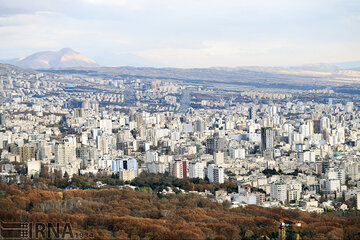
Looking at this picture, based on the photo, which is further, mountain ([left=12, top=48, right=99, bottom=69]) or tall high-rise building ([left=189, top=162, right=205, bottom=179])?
mountain ([left=12, top=48, right=99, bottom=69])

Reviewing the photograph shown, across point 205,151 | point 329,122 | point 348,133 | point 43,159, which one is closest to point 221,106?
point 329,122

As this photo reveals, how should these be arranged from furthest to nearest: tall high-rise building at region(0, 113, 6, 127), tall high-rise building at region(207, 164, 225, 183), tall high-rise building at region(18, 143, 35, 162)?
1. tall high-rise building at region(0, 113, 6, 127)
2. tall high-rise building at region(18, 143, 35, 162)
3. tall high-rise building at region(207, 164, 225, 183)

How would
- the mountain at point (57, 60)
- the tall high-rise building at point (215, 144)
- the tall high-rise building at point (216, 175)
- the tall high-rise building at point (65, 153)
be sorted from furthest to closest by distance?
the mountain at point (57, 60) < the tall high-rise building at point (215, 144) < the tall high-rise building at point (65, 153) < the tall high-rise building at point (216, 175)

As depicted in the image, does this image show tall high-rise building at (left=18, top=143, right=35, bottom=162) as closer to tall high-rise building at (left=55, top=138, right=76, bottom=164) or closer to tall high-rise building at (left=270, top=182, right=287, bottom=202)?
tall high-rise building at (left=55, top=138, right=76, bottom=164)

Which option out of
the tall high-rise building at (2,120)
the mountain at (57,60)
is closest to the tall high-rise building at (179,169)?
the tall high-rise building at (2,120)

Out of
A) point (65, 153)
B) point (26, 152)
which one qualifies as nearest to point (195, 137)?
point (65, 153)

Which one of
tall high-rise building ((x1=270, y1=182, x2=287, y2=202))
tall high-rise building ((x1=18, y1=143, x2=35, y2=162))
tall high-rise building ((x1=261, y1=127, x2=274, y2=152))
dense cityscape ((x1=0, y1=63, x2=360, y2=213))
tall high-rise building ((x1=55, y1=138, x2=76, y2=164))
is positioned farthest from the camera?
tall high-rise building ((x1=261, y1=127, x2=274, y2=152))

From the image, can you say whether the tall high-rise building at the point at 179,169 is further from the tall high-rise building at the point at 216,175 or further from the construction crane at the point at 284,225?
the construction crane at the point at 284,225

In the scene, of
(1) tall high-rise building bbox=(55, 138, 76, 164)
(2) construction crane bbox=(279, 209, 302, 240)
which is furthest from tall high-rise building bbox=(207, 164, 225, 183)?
(2) construction crane bbox=(279, 209, 302, 240)

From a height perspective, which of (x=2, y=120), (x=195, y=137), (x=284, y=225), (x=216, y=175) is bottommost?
(x=195, y=137)

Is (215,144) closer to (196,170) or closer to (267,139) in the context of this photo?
(267,139)
